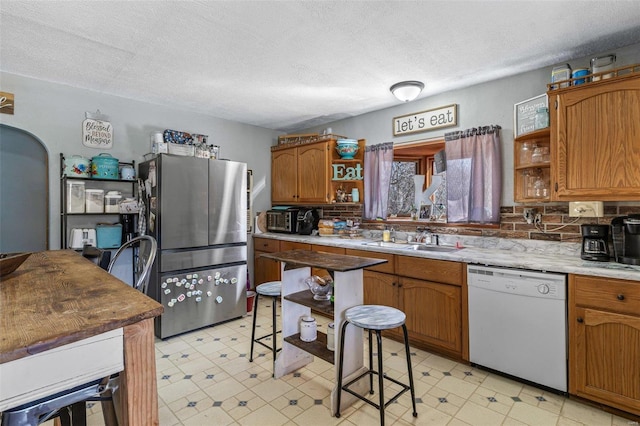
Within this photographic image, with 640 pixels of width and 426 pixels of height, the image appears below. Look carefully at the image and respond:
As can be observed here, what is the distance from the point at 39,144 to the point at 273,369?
3152 millimetres

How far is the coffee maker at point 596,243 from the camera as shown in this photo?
2190 millimetres

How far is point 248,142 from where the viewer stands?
14.9ft

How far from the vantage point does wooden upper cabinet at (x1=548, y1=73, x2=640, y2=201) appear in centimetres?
202

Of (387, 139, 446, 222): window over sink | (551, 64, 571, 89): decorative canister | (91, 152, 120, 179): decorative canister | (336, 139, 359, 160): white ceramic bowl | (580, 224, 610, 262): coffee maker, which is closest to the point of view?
(580, 224, 610, 262): coffee maker

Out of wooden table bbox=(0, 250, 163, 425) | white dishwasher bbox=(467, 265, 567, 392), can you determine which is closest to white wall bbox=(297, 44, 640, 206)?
white dishwasher bbox=(467, 265, 567, 392)

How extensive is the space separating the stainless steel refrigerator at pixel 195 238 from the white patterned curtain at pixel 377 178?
4.76ft

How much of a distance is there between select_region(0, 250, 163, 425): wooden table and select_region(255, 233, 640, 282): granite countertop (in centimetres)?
222

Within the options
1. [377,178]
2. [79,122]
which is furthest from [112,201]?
[377,178]

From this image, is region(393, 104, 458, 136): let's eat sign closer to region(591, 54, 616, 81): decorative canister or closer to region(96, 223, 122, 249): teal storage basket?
region(591, 54, 616, 81): decorative canister

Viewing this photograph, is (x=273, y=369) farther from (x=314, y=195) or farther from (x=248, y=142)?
(x=248, y=142)

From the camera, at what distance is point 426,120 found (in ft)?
11.1

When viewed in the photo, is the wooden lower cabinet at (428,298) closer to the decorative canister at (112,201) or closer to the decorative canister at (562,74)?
the decorative canister at (562,74)

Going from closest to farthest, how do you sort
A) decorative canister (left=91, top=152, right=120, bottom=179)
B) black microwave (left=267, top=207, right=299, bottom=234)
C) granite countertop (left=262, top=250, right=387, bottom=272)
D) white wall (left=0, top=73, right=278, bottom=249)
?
granite countertop (left=262, top=250, right=387, bottom=272)
white wall (left=0, top=73, right=278, bottom=249)
decorative canister (left=91, top=152, right=120, bottom=179)
black microwave (left=267, top=207, right=299, bottom=234)

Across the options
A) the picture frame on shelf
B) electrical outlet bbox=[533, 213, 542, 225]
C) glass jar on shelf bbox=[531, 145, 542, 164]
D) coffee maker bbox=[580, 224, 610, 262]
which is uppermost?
the picture frame on shelf
